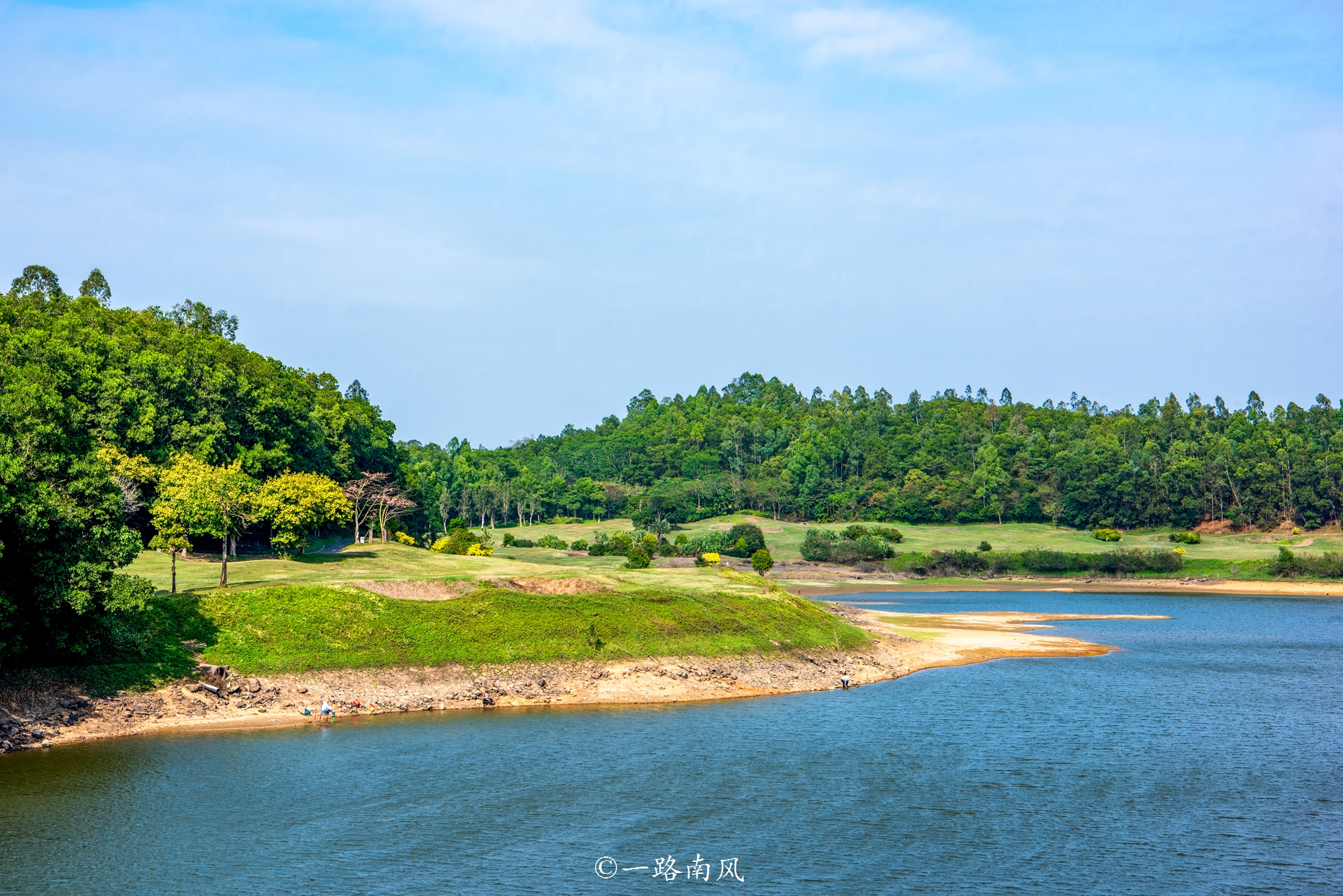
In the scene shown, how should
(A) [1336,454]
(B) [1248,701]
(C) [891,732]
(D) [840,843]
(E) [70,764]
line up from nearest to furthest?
(D) [840,843], (E) [70,764], (C) [891,732], (B) [1248,701], (A) [1336,454]

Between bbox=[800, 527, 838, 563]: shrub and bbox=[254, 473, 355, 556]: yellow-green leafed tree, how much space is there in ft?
335

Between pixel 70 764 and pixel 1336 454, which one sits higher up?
pixel 1336 454

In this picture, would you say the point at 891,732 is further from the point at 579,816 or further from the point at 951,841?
the point at 579,816

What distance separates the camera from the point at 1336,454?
196m

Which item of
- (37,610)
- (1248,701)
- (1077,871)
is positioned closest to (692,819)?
(1077,871)

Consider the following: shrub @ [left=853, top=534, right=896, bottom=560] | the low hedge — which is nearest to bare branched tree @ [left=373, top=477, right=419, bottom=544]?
shrub @ [left=853, top=534, right=896, bottom=560]

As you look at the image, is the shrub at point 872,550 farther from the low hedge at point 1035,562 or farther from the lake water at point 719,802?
the lake water at point 719,802

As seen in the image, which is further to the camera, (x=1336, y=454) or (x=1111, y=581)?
(x=1336, y=454)

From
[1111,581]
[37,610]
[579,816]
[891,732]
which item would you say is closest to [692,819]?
[579,816]

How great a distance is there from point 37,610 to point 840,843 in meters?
33.2

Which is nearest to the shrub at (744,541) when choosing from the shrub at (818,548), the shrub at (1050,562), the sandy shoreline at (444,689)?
the shrub at (818,548)

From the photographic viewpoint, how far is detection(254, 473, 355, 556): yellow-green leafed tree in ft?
256

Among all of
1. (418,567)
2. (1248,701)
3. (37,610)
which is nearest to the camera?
(37,610)

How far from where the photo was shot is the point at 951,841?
102 feet
